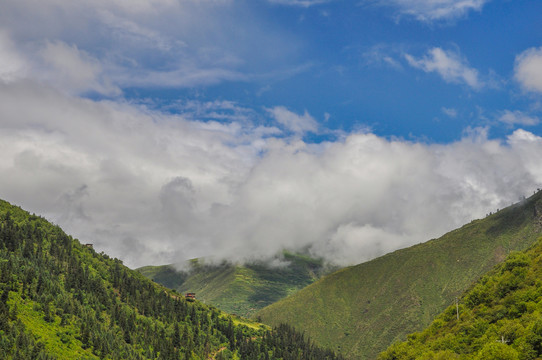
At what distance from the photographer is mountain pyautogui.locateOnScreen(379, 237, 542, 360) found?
8143 centimetres

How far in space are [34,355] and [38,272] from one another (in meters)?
58.6

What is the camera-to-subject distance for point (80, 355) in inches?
6289

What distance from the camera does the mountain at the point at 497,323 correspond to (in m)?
81.4

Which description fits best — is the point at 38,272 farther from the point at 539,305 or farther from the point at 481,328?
the point at 539,305

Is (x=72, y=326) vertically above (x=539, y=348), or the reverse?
(x=72, y=326)

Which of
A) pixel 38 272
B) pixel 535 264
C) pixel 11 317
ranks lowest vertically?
pixel 535 264

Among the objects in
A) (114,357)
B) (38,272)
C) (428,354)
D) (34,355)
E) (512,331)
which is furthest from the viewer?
(38,272)


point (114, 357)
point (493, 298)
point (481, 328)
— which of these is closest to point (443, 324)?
point (493, 298)

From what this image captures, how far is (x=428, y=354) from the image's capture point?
374ft

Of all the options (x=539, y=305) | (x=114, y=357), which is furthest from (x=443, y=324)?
(x=114, y=357)

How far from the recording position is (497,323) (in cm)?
10488

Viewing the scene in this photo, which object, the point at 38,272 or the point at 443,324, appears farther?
the point at 38,272

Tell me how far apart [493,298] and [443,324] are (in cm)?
2513

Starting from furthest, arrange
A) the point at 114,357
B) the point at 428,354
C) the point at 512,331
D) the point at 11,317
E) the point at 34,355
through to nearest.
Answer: the point at 114,357, the point at 11,317, the point at 34,355, the point at 428,354, the point at 512,331
